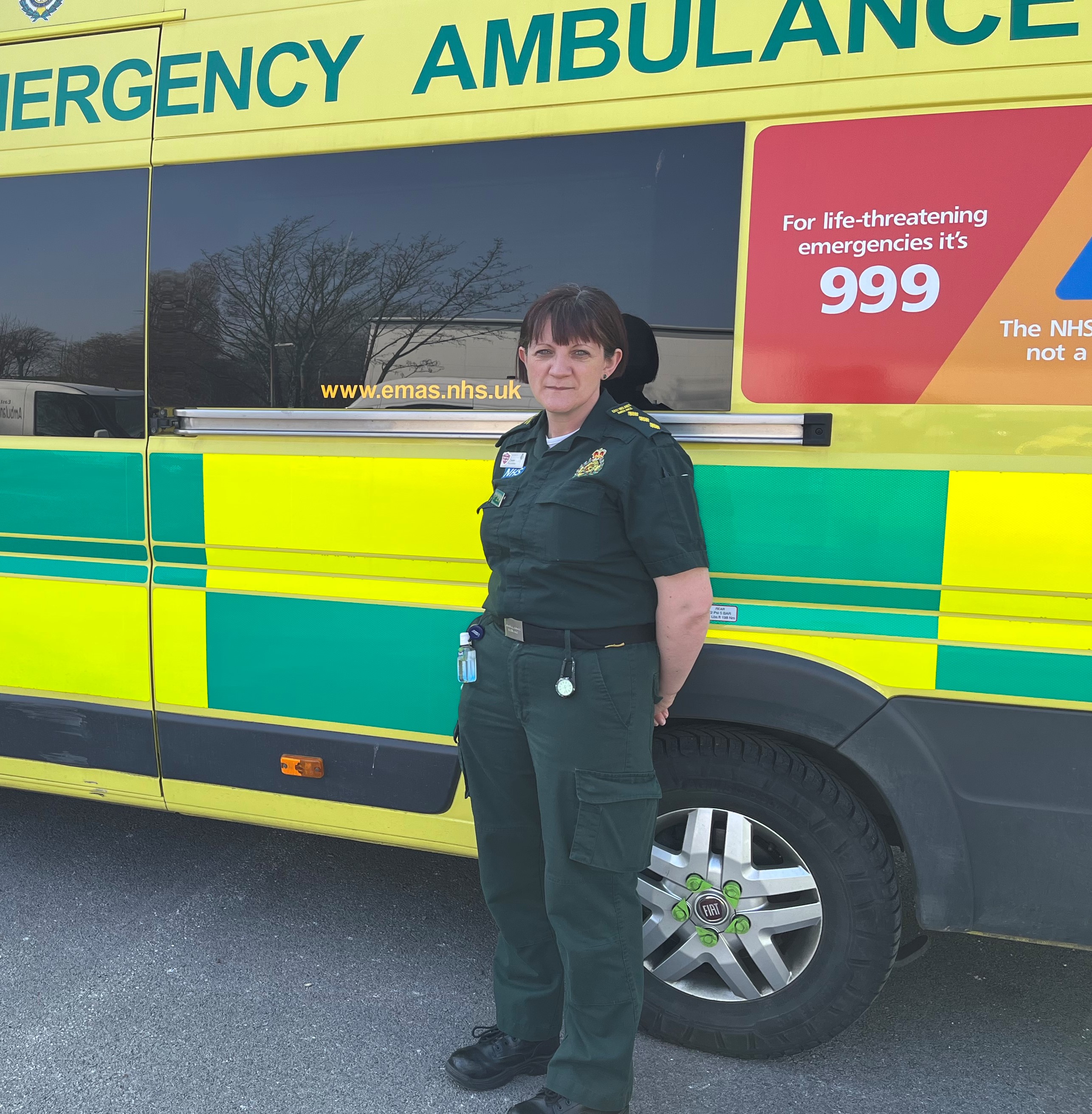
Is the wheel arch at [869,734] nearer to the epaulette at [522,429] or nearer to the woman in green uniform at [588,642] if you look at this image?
the woman in green uniform at [588,642]

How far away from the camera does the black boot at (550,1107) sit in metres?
2.11

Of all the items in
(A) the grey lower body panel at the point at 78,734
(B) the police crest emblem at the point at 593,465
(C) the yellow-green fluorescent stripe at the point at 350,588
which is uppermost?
(B) the police crest emblem at the point at 593,465

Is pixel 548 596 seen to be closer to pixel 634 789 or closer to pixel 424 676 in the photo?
pixel 634 789

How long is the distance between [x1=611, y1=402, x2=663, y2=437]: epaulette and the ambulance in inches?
11.4

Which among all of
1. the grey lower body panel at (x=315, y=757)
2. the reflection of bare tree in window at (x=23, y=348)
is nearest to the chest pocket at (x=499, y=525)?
the grey lower body panel at (x=315, y=757)

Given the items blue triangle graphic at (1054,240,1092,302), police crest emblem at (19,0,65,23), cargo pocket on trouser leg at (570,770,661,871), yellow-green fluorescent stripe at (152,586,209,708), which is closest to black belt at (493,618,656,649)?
cargo pocket on trouser leg at (570,770,661,871)

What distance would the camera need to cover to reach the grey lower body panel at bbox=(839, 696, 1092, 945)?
213 centimetres

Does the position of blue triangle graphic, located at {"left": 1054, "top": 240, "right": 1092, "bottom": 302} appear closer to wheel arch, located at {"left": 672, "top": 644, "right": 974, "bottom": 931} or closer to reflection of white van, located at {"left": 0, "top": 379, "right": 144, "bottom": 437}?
wheel arch, located at {"left": 672, "top": 644, "right": 974, "bottom": 931}

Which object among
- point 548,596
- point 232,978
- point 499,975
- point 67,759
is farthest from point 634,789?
point 67,759

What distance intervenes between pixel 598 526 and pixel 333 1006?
160cm

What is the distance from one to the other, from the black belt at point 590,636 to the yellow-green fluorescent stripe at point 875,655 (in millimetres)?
408

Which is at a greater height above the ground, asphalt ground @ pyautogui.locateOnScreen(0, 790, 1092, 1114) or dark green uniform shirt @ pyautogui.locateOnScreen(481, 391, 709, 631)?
dark green uniform shirt @ pyautogui.locateOnScreen(481, 391, 709, 631)

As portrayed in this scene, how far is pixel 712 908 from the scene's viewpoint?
2393mm

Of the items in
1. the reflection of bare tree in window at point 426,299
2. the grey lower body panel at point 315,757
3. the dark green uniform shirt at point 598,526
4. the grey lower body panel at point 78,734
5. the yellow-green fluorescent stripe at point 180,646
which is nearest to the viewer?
the dark green uniform shirt at point 598,526
